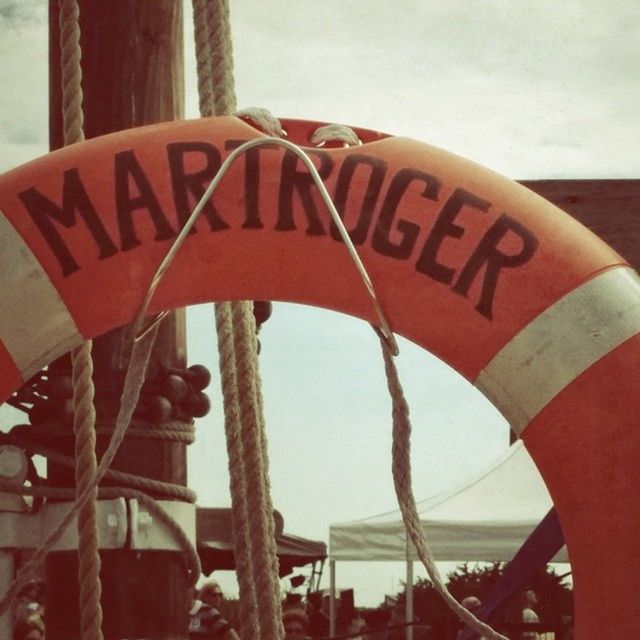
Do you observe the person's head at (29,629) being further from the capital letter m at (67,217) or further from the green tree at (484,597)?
the capital letter m at (67,217)

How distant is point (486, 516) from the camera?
21.7 ft

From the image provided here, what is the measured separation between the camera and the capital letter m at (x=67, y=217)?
2445 millimetres

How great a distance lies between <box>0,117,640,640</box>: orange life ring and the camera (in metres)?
2.36

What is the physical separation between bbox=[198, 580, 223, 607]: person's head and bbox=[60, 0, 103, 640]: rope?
3.52 metres

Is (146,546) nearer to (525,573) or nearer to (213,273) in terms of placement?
(213,273)

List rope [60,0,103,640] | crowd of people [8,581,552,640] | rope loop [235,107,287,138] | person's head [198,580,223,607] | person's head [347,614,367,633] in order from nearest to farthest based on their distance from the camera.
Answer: rope loop [235,107,287,138]
rope [60,0,103,640]
crowd of people [8,581,552,640]
person's head [198,580,223,607]
person's head [347,614,367,633]

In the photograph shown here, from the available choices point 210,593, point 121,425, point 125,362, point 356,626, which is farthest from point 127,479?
point 356,626

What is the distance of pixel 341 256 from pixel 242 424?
550mm

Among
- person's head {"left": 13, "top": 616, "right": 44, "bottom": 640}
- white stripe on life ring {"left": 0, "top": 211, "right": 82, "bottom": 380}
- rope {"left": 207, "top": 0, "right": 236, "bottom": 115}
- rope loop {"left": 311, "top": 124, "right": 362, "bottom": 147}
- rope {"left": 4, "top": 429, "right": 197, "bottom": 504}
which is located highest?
rope {"left": 207, "top": 0, "right": 236, "bottom": 115}

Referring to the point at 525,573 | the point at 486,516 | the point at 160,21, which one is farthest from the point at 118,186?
the point at 486,516

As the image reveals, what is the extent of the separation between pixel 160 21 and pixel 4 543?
1.07 m

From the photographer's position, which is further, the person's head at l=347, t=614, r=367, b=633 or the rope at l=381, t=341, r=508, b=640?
the person's head at l=347, t=614, r=367, b=633

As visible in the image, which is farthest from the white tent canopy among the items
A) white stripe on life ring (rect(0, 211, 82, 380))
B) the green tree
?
white stripe on life ring (rect(0, 211, 82, 380))

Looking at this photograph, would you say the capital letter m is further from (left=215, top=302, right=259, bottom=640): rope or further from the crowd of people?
the crowd of people
